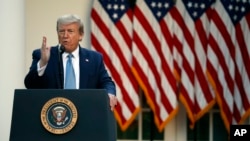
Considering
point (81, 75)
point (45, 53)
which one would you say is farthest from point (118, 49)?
point (45, 53)

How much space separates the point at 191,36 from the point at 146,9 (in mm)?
733

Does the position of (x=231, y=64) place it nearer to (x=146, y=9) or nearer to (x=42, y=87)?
(x=146, y=9)

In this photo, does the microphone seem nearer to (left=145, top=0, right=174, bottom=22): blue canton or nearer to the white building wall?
the white building wall

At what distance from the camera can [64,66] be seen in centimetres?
552

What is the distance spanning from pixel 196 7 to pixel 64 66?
6.06 m

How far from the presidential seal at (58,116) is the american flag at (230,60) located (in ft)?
20.8

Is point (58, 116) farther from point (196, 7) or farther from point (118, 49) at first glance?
point (196, 7)

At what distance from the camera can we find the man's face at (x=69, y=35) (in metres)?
5.37

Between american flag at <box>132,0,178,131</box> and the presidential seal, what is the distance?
19.6ft

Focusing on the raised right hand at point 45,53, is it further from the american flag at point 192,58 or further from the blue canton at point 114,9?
the american flag at point 192,58

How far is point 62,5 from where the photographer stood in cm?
1131

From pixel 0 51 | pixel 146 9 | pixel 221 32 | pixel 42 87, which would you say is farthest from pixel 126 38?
pixel 42 87

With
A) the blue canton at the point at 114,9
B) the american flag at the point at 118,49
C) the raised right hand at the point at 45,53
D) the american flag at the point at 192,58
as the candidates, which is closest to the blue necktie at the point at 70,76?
the raised right hand at the point at 45,53

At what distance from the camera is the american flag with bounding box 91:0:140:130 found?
11.1m
